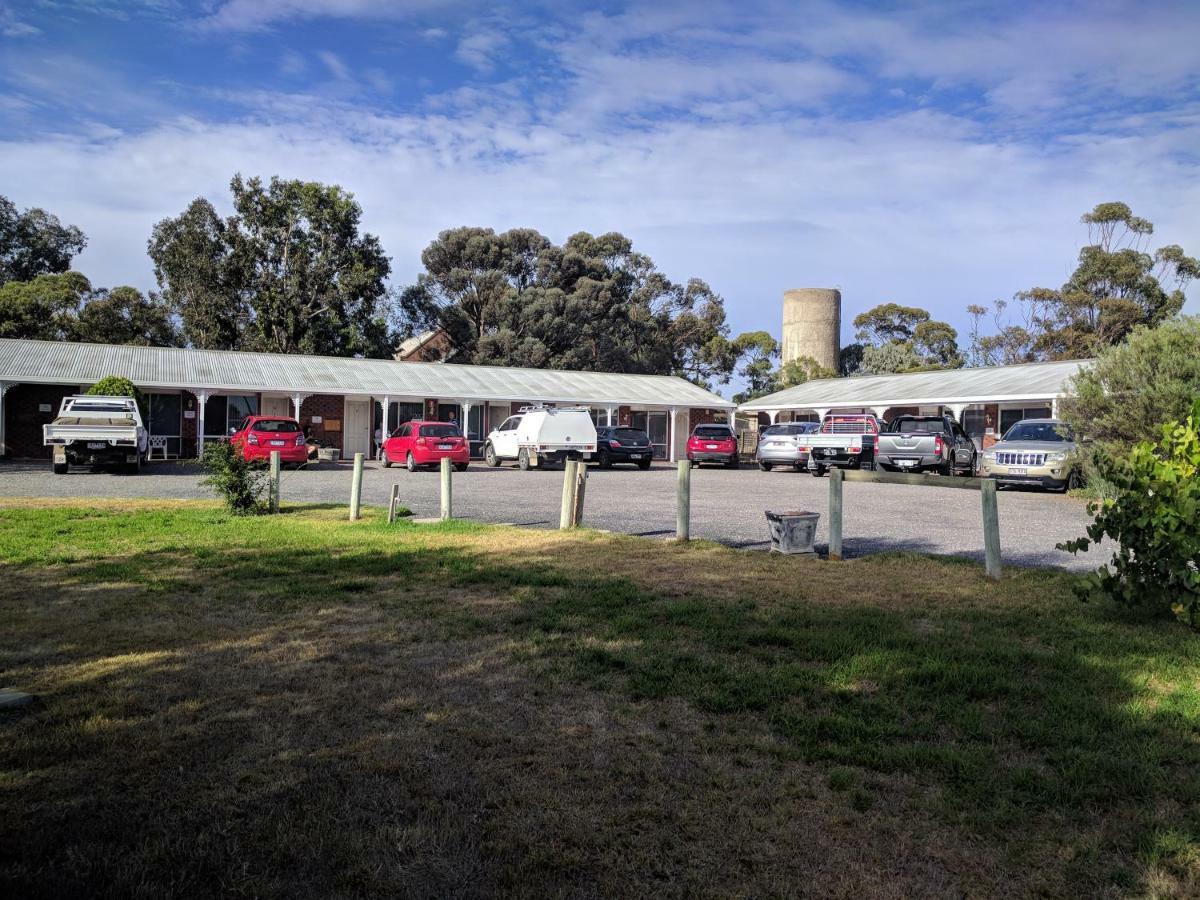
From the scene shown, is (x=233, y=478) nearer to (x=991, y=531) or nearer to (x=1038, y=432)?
(x=991, y=531)

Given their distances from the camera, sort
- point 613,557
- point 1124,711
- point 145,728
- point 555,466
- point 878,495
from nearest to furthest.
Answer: point 145,728 → point 1124,711 → point 613,557 → point 878,495 → point 555,466

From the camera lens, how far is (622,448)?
28.7 meters

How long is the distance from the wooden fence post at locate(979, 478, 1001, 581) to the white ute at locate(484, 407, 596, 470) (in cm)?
1917

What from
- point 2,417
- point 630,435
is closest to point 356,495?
point 630,435

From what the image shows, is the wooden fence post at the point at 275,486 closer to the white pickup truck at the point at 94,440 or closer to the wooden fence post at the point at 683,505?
the wooden fence post at the point at 683,505

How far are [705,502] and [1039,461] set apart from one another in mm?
8052

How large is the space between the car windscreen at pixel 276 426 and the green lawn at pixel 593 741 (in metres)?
16.7

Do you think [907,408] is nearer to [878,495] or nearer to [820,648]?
[878,495]

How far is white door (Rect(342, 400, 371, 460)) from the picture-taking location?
34156 millimetres

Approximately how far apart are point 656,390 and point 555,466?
47.0 ft

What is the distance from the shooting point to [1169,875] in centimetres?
294

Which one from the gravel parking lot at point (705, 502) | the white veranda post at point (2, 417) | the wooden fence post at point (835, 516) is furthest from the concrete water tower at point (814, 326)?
the wooden fence post at point (835, 516)

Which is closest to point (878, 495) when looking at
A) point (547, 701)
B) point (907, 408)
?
point (547, 701)

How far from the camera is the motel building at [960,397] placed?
3097 cm
